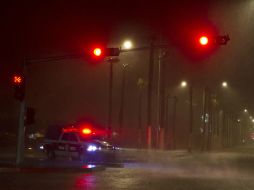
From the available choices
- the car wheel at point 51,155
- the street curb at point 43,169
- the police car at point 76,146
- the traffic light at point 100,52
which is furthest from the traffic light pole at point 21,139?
the car wheel at point 51,155

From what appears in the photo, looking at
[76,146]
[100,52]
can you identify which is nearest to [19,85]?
[100,52]

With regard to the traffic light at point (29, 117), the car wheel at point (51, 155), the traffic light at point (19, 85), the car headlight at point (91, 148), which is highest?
the traffic light at point (19, 85)

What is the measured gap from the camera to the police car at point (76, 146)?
110 ft

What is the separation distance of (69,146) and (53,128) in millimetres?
2276

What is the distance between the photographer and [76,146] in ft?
111

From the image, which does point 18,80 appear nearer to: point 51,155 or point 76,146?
point 76,146

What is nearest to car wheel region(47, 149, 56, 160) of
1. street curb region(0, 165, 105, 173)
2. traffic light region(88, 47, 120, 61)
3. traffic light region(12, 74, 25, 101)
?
street curb region(0, 165, 105, 173)

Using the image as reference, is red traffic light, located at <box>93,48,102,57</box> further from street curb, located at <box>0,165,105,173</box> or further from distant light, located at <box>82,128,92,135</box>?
distant light, located at <box>82,128,92,135</box>

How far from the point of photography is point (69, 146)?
111 feet

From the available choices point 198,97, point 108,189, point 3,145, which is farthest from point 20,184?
point 198,97

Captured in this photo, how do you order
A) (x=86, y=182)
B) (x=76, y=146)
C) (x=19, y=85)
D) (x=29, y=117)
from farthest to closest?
(x=76, y=146) → (x=29, y=117) → (x=19, y=85) → (x=86, y=182)

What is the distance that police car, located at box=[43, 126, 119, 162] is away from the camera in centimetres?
3362

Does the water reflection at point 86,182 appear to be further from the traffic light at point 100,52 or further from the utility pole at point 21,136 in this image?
the traffic light at point 100,52

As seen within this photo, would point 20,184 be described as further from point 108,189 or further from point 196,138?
point 196,138
